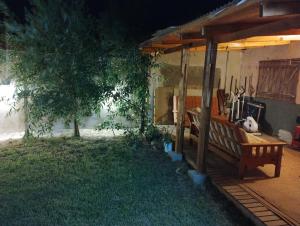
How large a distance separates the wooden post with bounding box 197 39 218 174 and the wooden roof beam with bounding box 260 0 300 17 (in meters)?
1.96

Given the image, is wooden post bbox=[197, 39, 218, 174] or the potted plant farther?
the potted plant

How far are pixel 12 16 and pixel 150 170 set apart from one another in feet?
16.5

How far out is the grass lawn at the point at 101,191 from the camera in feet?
12.8

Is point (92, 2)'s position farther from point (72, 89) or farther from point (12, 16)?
point (72, 89)

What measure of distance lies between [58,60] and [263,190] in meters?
5.01

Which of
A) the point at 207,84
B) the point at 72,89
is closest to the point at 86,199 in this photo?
the point at 207,84

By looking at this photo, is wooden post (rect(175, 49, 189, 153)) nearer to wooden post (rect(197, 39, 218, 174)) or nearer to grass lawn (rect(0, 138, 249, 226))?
grass lawn (rect(0, 138, 249, 226))

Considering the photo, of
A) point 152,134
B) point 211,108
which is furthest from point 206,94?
point 152,134

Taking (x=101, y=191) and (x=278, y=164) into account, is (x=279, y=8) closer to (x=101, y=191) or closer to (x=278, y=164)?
(x=278, y=164)

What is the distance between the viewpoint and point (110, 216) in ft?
12.9

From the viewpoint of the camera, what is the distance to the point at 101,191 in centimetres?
472

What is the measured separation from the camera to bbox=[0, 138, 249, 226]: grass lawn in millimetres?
3895

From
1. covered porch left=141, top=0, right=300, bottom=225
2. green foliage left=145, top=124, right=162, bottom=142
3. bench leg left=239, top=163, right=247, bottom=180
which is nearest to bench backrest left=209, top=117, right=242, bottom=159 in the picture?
bench leg left=239, top=163, right=247, bottom=180

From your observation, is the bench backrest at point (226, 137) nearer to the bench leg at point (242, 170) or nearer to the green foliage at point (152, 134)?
the bench leg at point (242, 170)
